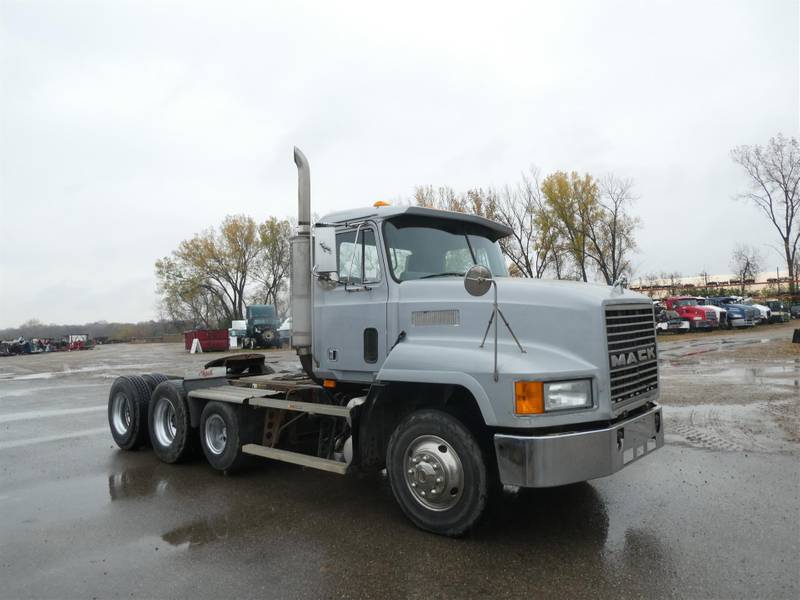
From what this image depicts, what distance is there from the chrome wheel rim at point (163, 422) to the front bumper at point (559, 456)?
4.96 metres

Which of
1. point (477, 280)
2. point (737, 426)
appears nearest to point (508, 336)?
point (477, 280)

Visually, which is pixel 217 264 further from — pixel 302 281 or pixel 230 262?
pixel 302 281

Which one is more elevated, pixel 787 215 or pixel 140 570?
pixel 787 215

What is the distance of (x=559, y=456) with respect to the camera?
386cm

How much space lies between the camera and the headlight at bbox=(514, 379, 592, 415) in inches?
155

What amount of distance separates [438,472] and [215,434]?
342 cm

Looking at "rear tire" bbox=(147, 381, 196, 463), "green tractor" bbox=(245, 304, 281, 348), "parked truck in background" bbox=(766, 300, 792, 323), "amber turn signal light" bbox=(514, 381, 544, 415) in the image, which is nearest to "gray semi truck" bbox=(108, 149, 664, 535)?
"amber turn signal light" bbox=(514, 381, 544, 415)

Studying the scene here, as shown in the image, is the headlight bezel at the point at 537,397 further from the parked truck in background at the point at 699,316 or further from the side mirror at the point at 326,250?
Result: the parked truck in background at the point at 699,316

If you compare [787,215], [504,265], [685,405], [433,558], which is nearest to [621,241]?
[787,215]

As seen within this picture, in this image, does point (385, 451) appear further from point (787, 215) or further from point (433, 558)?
point (787, 215)

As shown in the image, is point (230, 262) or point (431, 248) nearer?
point (431, 248)

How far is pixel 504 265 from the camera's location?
6094 millimetres

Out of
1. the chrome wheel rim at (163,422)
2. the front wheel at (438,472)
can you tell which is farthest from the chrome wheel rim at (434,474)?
the chrome wheel rim at (163,422)

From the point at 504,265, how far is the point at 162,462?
5.07 meters
